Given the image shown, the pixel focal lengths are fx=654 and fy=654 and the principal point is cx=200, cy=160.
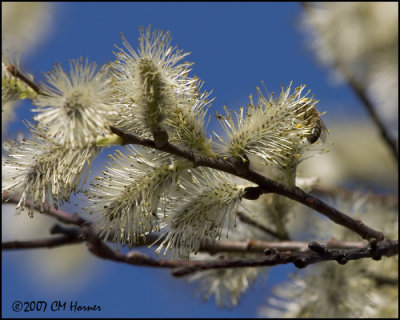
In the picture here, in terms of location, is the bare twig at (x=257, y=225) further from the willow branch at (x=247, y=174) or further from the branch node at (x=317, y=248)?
the branch node at (x=317, y=248)

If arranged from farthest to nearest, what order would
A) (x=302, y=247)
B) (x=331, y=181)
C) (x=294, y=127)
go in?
(x=331, y=181) → (x=302, y=247) → (x=294, y=127)

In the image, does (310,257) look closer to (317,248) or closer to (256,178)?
(317,248)

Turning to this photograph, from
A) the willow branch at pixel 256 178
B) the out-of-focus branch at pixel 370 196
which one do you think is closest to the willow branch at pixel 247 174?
the willow branch at pixel 256 178

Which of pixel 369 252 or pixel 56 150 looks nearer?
pixel 56 150

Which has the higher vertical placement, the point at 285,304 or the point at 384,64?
the point at 384,64

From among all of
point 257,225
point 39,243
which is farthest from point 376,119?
point 39,243

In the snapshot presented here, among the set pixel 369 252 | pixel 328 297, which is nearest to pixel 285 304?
pixel 328 297

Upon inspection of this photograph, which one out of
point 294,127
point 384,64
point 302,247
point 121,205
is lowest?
point 121,205

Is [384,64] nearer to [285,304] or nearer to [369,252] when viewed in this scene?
[285,304]

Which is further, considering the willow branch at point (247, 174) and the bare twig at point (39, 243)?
the bare twig at point (39, 243)
